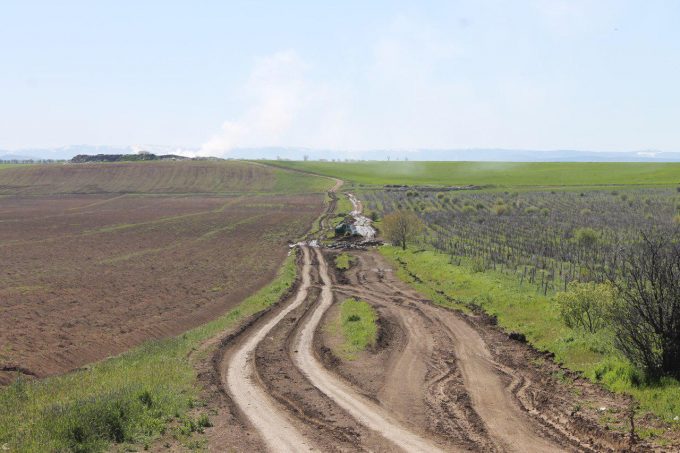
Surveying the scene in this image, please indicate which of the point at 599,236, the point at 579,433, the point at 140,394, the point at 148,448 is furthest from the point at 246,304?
the point at 599,236

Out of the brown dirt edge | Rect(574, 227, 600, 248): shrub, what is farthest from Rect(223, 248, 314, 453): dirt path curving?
Rect(574, 227, 600, 248): shrub

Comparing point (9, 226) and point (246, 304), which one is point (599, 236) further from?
point (9, 226)

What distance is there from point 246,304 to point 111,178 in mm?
142535

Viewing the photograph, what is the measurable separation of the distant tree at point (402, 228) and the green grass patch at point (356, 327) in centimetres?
2234

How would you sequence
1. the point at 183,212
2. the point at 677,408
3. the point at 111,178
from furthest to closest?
the point at 111,178 < the point at 183,212 < the point at 677,408

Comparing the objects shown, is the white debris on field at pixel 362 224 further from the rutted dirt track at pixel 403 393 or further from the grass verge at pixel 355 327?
the rutted dirt track at pixel 403 393

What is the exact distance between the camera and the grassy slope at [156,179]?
486ft

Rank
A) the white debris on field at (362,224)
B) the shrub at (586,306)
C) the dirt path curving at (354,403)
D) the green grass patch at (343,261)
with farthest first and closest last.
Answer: the white debris on field at (362,224), the green grass patch at (343,261), the shrub at (586,306), the dirt path curving at (354,403)

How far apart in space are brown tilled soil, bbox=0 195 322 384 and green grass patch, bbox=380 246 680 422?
1354cm

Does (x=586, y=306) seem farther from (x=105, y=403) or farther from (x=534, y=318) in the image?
(x=105, y=403)

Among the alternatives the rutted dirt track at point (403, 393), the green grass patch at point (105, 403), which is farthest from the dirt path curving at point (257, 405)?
the green grass patch at point (105, 403)

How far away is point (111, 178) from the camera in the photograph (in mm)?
162250

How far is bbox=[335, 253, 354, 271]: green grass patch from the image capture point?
Result: 4798 cm

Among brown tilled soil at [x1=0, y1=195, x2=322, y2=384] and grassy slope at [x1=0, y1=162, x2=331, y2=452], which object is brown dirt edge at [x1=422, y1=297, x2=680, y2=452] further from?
brown tilled soil at [x1=0, y1=195, x2=322, y2=384]
